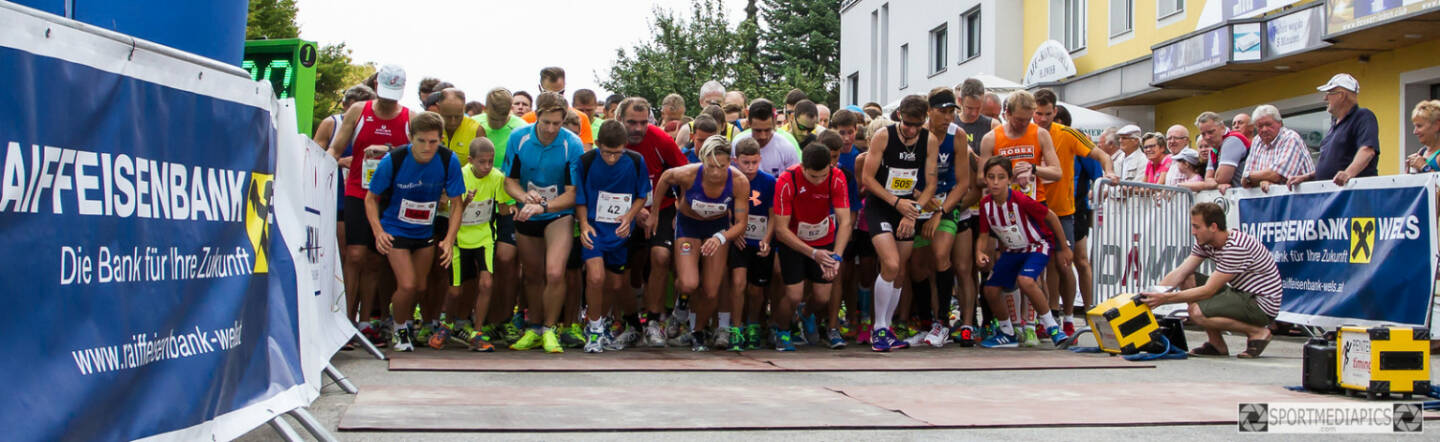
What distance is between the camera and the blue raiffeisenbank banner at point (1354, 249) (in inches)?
352

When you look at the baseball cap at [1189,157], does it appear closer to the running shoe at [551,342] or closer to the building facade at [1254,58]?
the building facade at [1254,58]

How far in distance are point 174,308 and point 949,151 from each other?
263 inches

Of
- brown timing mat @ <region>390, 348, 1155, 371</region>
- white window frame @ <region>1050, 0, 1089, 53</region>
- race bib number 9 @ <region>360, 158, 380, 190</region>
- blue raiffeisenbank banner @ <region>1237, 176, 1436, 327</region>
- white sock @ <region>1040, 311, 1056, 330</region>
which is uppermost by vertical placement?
white window frame @ <region>1050, 0, 1089, 53</region>

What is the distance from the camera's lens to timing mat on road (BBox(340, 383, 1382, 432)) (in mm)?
5477

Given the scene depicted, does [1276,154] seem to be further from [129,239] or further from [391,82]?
[129,239]

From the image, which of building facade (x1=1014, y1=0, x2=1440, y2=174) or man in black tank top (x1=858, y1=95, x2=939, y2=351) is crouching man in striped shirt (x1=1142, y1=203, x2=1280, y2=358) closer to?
man in black tank top (x1=858, y1=95, x2=939, y2=351)

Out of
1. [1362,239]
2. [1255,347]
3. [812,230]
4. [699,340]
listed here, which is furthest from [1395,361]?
[699,340]

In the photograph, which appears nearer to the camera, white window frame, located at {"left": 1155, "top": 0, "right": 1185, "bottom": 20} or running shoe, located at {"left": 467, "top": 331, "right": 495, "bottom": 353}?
running shoe, located at {"left": 467, "top": 331, "right": 495, "bottom": 353}

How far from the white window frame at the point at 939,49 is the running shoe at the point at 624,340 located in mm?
28242

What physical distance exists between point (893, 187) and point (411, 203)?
3.39 m

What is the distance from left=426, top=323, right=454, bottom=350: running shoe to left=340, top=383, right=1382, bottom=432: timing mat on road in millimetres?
2432

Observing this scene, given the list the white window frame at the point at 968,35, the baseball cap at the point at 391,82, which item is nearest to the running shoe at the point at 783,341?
the baseball cap at the point at 391,82

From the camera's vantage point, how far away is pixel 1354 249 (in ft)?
31.2

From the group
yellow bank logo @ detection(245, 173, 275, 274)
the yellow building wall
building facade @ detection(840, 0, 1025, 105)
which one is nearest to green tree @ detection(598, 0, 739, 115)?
building facade @ detection(840, 0, 1025, 105)
